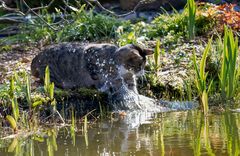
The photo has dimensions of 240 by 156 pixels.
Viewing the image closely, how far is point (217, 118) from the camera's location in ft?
18.9

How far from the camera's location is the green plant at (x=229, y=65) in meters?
6.39

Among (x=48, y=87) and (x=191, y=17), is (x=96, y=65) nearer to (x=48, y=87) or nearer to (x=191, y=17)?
(x=48, y=87)

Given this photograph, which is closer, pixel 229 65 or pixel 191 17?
pixel 229 65

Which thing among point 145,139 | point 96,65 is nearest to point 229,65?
point 96,65

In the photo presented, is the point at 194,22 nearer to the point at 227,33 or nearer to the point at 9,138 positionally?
the point at 227,33

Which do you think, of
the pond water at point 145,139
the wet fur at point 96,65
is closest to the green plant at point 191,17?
the wet fur at point 96,65

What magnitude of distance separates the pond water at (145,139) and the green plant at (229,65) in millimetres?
572

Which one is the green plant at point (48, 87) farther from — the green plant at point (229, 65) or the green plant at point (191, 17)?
the green plant at point (191, 17)

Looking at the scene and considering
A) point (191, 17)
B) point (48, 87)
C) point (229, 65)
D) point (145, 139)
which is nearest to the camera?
point (145, 139)

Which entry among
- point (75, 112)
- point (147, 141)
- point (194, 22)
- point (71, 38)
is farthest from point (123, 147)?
point (71, 38)

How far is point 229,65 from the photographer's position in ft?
21.0

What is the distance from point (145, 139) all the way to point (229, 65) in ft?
6.07

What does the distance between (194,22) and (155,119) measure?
307 cm

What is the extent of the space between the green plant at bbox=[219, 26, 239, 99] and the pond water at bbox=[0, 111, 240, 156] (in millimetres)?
572
